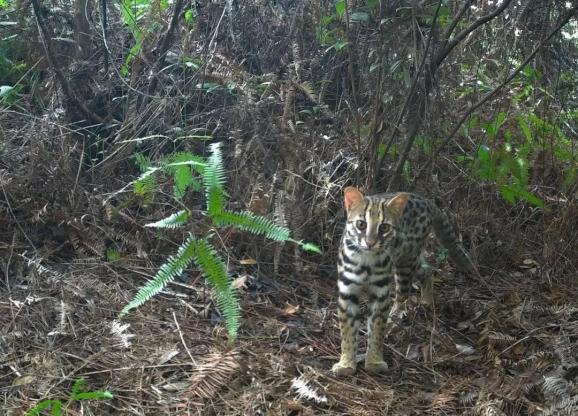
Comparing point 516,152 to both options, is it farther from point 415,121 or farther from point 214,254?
point 214,254

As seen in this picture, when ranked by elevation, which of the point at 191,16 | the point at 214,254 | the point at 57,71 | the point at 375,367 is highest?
the point at 191,16

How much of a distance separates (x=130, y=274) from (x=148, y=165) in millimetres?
907

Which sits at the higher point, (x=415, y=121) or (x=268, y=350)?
(x=415, y=121)

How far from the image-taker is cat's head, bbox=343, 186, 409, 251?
4.83m

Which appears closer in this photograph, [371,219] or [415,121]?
[371,219]

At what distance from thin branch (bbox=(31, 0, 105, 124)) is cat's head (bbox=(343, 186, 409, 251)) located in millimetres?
3051

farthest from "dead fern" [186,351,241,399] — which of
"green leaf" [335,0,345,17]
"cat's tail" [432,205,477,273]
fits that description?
"green leaf" [335,0,345,17]

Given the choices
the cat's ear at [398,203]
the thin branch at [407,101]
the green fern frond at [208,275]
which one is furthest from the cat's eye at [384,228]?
the thin branch at [407,101]


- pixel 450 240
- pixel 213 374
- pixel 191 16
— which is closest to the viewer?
pixel 213 374

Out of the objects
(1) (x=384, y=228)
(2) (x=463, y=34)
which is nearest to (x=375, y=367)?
(1) (x=384, y=228)

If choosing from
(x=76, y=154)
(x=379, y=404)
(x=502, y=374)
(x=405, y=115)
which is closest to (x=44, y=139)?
(x=76, y=154)

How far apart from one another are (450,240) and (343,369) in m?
1.92

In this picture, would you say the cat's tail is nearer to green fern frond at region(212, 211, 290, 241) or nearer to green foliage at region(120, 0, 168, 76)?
green fern frond at region(212, 211, 290, 241)

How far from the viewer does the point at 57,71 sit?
652 cm
